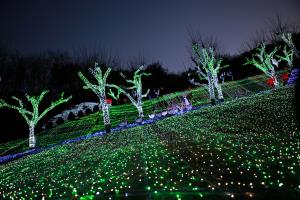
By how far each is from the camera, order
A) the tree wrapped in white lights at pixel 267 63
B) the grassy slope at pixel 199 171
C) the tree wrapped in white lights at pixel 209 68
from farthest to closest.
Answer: the tree wrapped in white lights at pixel 267 63, the tree wrapped in white lights at pixel 209 68, the grassy slope at pixel 199 171

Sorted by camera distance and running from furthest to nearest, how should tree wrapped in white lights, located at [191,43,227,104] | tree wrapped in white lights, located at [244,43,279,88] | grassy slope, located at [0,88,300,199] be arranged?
tree wrapped in white lights, located at [244,43,279,88]
tree wrapped in white lights, located at [191,43,227,104]
grassy slope, located at [0,88,300,199]

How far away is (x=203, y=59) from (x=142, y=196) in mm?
24134

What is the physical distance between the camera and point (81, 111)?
115ft

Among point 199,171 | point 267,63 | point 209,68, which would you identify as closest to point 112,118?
point 209,68

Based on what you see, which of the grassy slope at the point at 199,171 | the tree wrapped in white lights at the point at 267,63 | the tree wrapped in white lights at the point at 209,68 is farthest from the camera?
the tree wrapped in white lights at the point at 267,63

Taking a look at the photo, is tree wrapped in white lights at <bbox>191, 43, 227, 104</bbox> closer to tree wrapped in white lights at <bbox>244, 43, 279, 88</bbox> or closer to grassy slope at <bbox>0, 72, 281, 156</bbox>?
grassy slope at <bbox>0, 72, 281, 156</bbox>

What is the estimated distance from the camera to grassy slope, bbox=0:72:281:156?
2508 centimetres

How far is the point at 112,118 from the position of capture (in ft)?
97.9

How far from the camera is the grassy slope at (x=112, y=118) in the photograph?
25.1 meters

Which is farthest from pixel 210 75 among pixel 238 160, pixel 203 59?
pixel 238 160

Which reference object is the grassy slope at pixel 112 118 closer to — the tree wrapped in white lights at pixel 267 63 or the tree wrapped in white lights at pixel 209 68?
the tree wrapped in white lights at pixel 267 63

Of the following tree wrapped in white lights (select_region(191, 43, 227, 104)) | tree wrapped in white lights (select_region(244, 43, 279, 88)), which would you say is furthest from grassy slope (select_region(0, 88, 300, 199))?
tree wrapped in white lights (select_region(244, 43, 279, 88))

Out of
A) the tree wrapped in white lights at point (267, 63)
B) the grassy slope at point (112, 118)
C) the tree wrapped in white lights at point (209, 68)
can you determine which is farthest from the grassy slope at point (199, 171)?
the tree wrapped in white lights at point (267, 63)

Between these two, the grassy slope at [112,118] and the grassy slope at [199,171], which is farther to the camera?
the grassy slope at [112,118]
